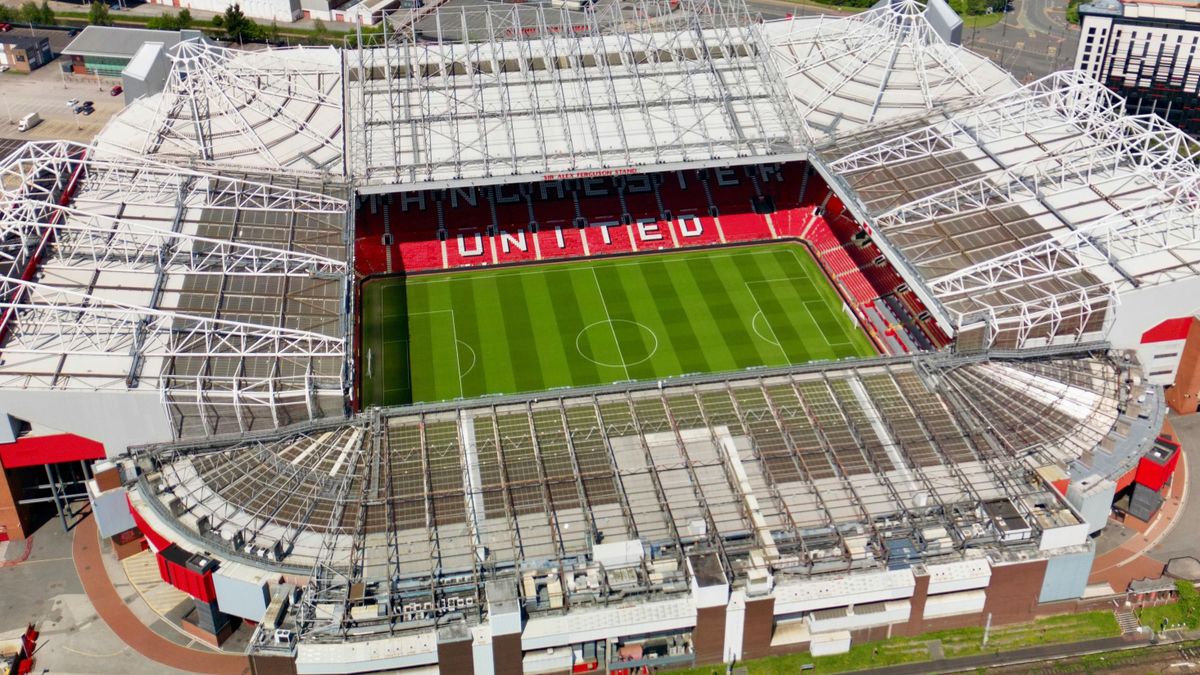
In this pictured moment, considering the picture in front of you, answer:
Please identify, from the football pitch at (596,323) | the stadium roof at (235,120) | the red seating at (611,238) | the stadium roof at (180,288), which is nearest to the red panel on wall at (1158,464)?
the football pitch at (596,323)

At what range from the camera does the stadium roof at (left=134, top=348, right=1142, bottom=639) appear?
65500 millimetres

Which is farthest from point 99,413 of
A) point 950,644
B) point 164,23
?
point 164,23

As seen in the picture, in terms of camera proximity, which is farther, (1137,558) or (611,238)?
(611,238)

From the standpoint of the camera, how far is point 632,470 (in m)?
70.8

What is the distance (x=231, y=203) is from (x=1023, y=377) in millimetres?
63545

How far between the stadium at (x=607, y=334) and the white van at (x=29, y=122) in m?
13.3

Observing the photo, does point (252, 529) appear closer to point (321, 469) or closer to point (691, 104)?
point (321, 469)

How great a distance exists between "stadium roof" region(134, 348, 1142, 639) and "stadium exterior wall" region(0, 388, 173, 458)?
2330 mm

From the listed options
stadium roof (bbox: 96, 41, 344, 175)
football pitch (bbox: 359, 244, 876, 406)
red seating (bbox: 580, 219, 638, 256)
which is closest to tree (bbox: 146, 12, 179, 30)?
stadium roof (bbox: 96, 41, 344, 175)

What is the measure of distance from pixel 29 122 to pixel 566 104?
66.1 meters

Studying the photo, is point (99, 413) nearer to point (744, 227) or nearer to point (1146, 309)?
point (744, 227)

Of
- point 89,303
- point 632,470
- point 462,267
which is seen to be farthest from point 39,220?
point 632,470

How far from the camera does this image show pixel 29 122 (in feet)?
429

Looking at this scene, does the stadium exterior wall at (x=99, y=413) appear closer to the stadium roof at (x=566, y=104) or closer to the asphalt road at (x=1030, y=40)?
the stadium roof at (x=566, y=104)
